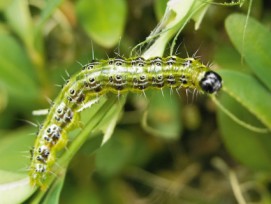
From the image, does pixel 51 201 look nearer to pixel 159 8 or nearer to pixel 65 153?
pixel 65 153

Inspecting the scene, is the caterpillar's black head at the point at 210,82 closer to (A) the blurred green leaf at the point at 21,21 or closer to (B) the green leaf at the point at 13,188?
(B) the green leaf at the point at 13,188

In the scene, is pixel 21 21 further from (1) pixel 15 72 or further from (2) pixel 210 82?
(2) pixel 210 82

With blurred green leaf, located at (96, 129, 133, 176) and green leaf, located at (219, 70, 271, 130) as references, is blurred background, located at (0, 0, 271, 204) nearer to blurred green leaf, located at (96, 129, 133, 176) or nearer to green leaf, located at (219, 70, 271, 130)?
blurred green leaf, located at (96, 129, 133, 176)

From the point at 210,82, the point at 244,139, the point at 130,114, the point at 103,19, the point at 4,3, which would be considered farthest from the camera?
the point at 130,114

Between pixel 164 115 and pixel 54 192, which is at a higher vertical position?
pixel 164 115

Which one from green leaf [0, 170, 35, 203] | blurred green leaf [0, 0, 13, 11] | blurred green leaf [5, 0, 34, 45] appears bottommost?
green leaf [0, 170, 35, 203]

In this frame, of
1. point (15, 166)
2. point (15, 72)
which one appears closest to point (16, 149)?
point (15, 166)

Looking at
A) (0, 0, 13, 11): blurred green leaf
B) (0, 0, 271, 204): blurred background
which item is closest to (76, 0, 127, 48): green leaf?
(0, 0, 271, 204): blurred background
